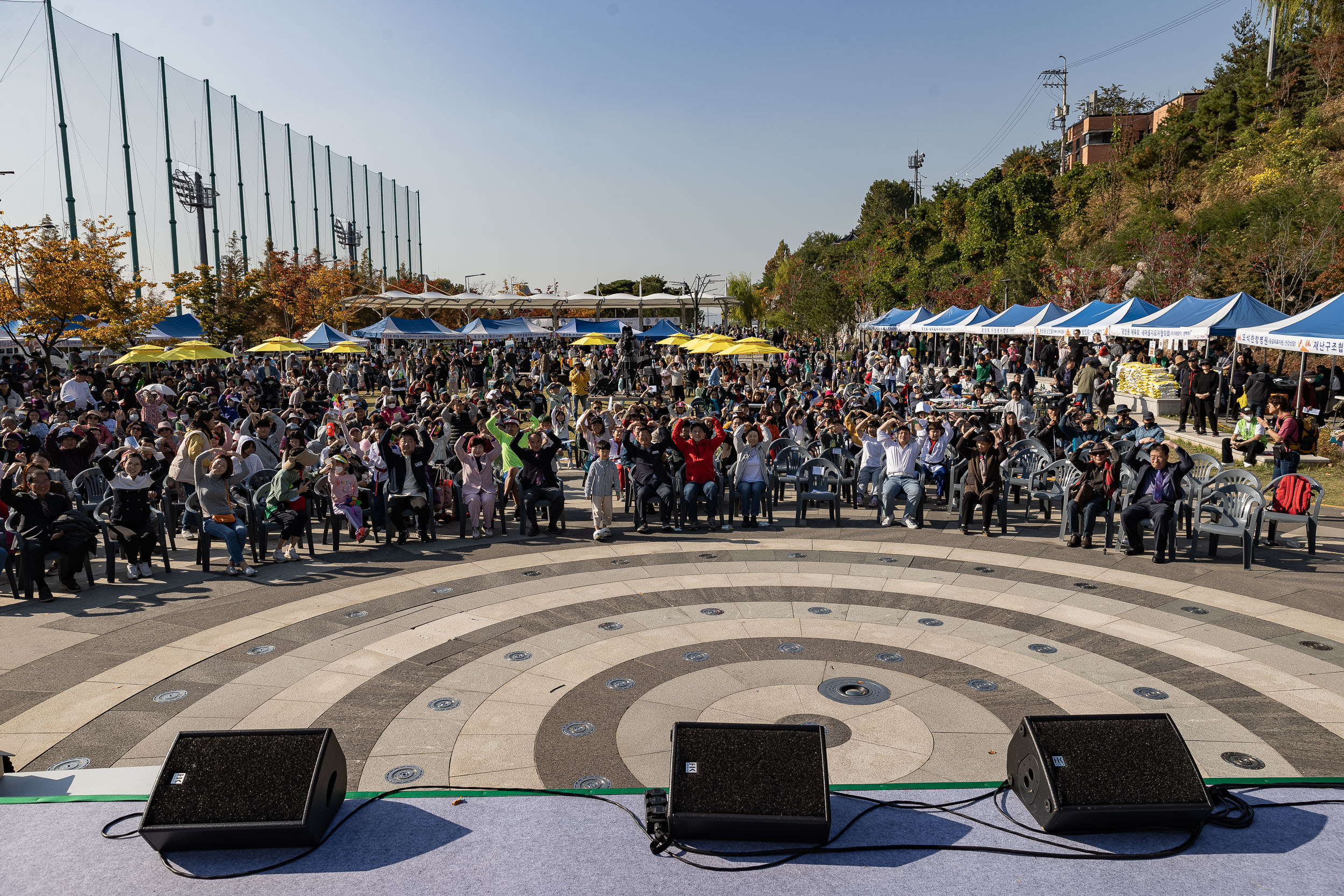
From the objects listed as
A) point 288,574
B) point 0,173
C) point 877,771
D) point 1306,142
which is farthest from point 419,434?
point 1306,142

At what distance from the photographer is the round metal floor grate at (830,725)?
5.25 meters

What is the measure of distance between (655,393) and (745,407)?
9.48 metres

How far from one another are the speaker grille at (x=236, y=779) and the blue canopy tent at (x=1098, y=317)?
2295 centimetres

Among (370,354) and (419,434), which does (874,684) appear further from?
(370,354)

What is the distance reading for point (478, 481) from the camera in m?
11.0

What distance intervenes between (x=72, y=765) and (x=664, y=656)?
4073mm

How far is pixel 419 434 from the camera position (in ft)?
38.2

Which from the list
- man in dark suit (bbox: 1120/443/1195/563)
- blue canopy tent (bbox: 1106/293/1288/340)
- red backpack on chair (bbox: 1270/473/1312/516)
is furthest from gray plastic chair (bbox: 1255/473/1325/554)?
blue canopy tent (bbox: 1106/293/1288/340)

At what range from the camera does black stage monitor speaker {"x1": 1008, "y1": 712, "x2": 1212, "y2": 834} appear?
322 centimetres

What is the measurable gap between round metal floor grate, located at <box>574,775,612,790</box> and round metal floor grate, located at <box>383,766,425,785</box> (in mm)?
976

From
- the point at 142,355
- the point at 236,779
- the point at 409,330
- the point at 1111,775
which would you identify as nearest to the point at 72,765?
the point at 236,779

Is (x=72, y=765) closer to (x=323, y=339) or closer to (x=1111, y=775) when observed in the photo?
(x=1111, y=775)

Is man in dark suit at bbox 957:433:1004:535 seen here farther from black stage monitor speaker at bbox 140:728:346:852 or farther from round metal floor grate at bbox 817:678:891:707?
black stage monitor speaker at bbox 140:728:346:852

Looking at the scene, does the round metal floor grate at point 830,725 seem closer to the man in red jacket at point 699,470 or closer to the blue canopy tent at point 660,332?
the man in red jacket at point 699,470
